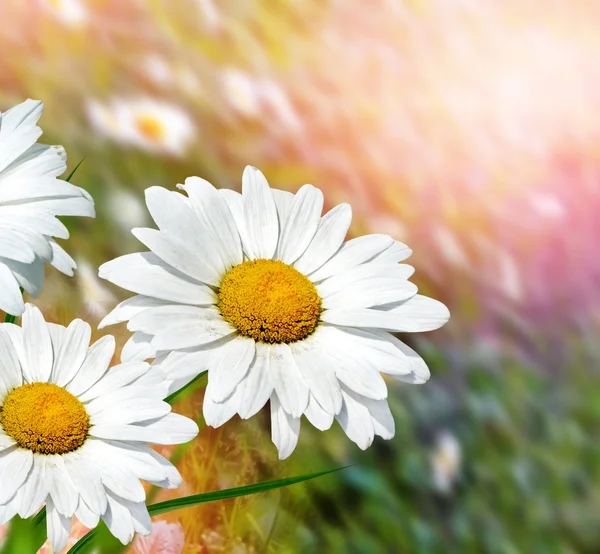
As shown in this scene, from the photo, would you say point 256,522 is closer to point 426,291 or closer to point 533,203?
point 426,291

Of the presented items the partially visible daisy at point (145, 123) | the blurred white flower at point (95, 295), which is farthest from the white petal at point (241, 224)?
the partially visible daisy at point (145, 123)

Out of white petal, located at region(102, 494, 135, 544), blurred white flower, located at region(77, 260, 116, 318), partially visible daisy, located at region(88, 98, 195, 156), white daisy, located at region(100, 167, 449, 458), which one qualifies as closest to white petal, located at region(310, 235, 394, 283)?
white daisy, located at region(100, 167, 449, 458)

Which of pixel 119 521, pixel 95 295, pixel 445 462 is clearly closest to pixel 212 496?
pixel 119 521

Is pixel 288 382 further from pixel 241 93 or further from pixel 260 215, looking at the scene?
pixel 241 93

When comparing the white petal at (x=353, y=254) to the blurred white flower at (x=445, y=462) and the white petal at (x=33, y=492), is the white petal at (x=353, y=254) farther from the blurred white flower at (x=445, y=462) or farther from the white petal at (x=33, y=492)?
the blurred white flower at (x=445, y=462)

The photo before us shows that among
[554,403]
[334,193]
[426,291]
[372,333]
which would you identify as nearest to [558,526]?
[554,403]

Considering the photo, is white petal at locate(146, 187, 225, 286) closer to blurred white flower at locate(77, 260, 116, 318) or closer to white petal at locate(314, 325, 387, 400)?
white petal at locate(314, 325, 387, 400)
